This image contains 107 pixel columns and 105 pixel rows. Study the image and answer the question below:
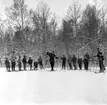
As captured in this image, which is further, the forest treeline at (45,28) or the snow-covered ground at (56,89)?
the forest treeline at (45,28)

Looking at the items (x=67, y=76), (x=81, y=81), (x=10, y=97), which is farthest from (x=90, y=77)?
(x=10, y=97)

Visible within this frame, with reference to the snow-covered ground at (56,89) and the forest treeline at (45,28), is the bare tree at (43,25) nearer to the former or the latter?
the forest treeline at (45,28)

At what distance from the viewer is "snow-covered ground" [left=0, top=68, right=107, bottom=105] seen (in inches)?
411

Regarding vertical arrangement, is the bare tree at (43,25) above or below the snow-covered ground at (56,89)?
above

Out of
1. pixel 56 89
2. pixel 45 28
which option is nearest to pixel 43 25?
pixel 45 28

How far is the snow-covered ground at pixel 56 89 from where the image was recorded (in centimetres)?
1044

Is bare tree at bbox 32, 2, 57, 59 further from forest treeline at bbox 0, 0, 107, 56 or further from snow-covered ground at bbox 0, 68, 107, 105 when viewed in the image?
snow-covered ground at bbox 0, 68, 107, 105

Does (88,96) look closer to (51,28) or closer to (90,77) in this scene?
(90,77)

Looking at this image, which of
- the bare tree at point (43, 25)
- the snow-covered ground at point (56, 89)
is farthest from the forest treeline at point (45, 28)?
the snow-covered ground at point (56, 89)

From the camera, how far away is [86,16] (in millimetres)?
31750

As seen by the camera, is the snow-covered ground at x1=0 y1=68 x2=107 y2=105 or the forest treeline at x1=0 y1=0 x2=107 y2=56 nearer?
the snow-covered ground at x1=0 y1=68 x2=107 y2=105

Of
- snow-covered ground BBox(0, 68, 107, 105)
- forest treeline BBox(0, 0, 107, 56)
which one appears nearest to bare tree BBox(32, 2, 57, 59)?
forest treeline BBox(0, 0, 107, 56)

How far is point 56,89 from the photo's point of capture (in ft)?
37.8

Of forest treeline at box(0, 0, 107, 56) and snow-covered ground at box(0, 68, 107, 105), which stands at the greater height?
forest treeline at box(0, 0, 107, 56)
